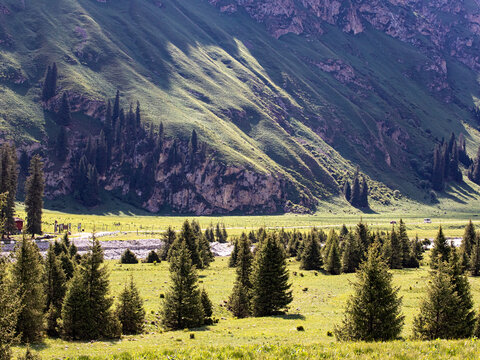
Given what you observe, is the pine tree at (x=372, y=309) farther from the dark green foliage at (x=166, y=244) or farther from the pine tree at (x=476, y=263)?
the dark green foliage at (x=166, y=244)

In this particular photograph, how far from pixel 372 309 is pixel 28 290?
2741 cm

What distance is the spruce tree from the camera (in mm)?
30938

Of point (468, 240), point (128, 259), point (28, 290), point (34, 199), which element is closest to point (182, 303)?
point (28, 290)

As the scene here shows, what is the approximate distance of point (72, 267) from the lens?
48.3 meters

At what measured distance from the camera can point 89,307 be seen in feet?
112

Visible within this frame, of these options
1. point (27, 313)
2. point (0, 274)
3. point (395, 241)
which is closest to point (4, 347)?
point (0, 274)

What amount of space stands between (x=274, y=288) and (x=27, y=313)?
85.3ft

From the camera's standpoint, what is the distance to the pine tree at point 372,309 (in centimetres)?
2939

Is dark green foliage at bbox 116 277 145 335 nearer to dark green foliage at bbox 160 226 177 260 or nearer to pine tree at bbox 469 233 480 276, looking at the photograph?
dark green foliage at bbox 160 226 177 260

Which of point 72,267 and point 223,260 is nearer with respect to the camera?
point 72,267

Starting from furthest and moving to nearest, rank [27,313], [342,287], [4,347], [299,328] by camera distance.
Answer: [342,287], [299,328], [27,313], [4,347]

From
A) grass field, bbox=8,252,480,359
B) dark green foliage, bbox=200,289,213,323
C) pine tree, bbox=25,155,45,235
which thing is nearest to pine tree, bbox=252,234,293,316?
grass field, bbox=8,252,480,359

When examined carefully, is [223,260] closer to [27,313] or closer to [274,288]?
[274,288]

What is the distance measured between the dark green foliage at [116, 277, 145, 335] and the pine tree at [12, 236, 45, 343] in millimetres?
7450
